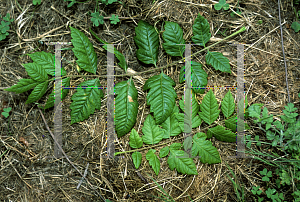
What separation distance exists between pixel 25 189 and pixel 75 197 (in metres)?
0.50

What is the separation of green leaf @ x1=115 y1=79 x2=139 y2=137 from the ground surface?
108mm

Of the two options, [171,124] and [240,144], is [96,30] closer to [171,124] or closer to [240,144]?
[171,124]

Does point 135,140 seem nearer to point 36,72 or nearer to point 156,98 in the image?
point 156,98

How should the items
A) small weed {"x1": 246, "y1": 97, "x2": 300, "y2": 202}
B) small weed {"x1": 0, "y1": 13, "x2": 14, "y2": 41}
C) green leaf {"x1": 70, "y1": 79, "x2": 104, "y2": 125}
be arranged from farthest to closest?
small weed {"x1": 0, "y1": 13, "x2": 14, "y2": 41} → green leaf {"x1": 70, "y1": 79, "x2": 104, "y2": 125} → small weed {"x1": 246, "y1": 97, "x2": 300, "y2": 202}

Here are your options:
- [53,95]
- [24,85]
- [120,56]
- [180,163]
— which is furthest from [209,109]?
[24,85]

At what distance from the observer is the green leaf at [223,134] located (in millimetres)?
1980

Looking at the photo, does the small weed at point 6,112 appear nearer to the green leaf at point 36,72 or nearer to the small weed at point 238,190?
the green leaf at point 36,72

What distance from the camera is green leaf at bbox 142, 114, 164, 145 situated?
2.02 m

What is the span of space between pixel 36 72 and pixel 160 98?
114 cm

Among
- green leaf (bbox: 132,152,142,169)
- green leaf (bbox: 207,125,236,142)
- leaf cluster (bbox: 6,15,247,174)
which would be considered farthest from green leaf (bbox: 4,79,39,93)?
green leaf (bbox: 207,125,236,142)

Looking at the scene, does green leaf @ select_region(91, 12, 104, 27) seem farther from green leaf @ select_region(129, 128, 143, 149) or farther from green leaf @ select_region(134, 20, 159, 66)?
green leaf @ select_region(129, 128, 143, 149)

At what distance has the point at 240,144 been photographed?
204cm

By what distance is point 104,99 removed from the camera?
6.91 ft

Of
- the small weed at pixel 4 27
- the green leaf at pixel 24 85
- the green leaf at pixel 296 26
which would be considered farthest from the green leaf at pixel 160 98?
the small weed at pixel 4 27
